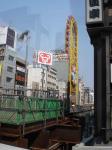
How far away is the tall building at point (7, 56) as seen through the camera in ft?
243

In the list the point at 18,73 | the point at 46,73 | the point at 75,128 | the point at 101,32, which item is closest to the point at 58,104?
the point at 75,128

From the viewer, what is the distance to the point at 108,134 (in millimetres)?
16531

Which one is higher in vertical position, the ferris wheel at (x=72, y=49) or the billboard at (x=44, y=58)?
the ferris wheel at (x=72, y=49)

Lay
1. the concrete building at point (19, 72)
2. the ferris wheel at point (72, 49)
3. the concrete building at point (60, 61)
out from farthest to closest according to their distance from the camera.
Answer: the concrete building at point (60, 61)
the ferris wheel at point (72, 49)
the concrete building at point (19, 72)

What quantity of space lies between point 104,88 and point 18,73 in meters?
68.0

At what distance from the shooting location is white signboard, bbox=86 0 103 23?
59.4 ft

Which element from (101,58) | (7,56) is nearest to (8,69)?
(7,56)

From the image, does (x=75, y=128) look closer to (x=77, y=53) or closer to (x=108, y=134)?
(x=108, y=134)

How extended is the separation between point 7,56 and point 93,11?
196 ft

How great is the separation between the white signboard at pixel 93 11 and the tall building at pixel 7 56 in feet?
185

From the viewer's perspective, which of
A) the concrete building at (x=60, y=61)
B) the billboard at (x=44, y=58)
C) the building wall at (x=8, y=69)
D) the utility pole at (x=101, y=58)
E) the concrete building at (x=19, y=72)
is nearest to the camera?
the utility pole at (x=101, y=58)

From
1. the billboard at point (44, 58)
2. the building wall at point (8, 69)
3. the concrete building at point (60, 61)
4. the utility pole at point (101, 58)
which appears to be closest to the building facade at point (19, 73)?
the building wall at point (8, 69)

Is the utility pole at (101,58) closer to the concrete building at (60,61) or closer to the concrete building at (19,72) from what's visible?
the concrete building at (19,72)

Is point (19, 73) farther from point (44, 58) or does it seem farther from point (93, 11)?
point (93, 11)
